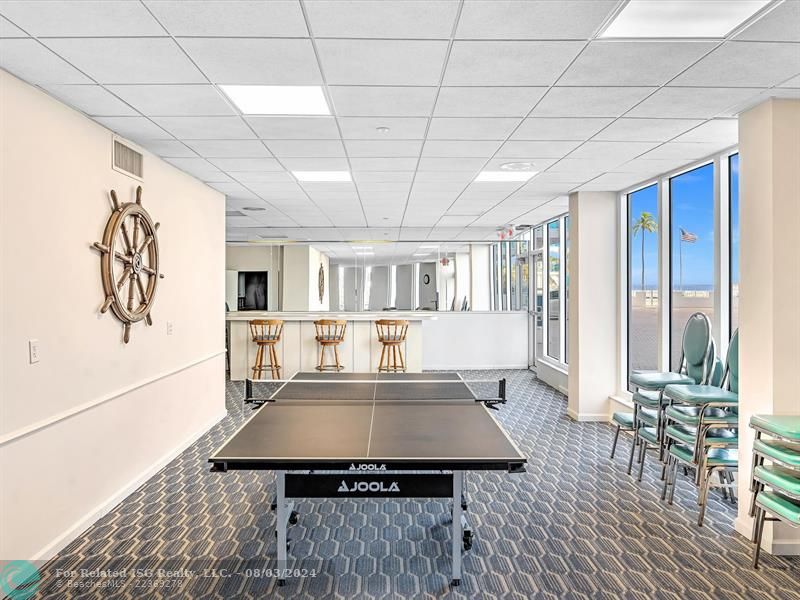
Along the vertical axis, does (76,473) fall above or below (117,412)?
below

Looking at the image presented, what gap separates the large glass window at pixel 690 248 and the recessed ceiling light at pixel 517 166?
60.8 inches

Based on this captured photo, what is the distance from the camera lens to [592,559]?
292 centimetres

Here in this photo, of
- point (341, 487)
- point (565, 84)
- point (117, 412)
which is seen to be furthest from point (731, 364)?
point (117, 412)

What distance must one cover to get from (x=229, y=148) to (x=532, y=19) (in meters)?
2.72

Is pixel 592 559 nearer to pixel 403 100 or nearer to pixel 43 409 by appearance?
pixel 403 100

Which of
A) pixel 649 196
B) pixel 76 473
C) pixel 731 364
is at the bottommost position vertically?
pixel 76 473

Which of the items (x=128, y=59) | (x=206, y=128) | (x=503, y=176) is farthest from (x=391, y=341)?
(x=128, y=59)

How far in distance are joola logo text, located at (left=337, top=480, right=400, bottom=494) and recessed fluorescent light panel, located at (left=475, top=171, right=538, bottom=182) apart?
11.0 ft

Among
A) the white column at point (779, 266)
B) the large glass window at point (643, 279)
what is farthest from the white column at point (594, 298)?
the white column at point (779, 266)

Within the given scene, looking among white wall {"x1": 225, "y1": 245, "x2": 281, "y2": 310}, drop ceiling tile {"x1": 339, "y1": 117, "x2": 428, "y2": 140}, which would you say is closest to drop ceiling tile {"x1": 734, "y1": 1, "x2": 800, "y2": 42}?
drop ceiling tile {"x1": 339, "y1": 117, "x2": 428, "y2": 140}

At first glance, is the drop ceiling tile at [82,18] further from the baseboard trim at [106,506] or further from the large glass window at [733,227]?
the large glass window at [733,227]

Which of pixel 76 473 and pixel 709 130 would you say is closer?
pixel 76 473

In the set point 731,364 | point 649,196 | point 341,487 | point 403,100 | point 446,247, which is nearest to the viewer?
point 341,487

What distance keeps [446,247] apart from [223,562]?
378 inches
